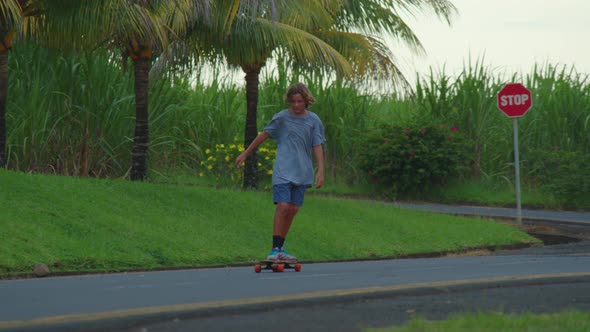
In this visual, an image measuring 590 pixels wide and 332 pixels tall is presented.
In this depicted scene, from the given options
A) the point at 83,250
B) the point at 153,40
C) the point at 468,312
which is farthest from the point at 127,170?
the point at 468,312

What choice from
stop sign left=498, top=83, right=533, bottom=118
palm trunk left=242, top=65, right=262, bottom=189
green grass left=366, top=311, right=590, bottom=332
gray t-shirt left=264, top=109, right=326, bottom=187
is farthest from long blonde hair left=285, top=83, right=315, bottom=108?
stop sign left=498, top=83, right=533, bottom=118

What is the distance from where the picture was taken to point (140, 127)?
65.7ft

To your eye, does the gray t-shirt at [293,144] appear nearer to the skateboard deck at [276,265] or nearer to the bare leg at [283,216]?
the bare leg at [283,216]

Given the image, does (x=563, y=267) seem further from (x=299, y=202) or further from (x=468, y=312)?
(x=468, y=312)

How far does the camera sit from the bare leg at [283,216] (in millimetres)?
10320

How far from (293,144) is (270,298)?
2.82m

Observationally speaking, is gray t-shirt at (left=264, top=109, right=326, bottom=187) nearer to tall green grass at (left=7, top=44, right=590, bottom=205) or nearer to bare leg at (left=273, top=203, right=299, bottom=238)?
bare leg at (left=273, top=203, right=299, bottom=238)

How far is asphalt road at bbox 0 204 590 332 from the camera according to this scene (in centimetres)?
674

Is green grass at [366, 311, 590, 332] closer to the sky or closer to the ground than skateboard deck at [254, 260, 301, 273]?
closer to the ground

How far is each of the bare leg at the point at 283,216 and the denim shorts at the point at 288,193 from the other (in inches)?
2.3

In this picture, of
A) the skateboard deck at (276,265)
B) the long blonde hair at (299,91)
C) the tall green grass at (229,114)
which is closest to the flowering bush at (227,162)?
the tall green grass at (229,114)

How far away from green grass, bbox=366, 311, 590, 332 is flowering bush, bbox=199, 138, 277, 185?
2101cm

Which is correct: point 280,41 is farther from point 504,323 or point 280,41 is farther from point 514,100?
point 504,323

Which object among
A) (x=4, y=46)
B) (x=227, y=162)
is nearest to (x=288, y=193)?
(x=4, y=46)
